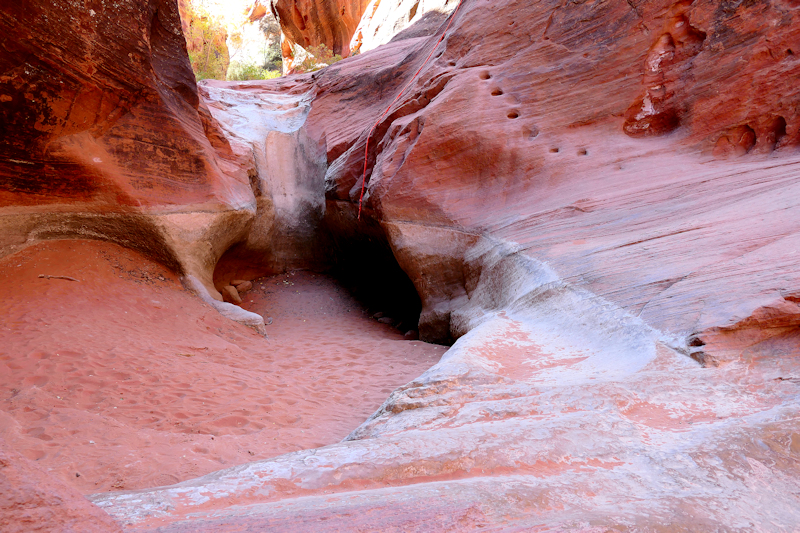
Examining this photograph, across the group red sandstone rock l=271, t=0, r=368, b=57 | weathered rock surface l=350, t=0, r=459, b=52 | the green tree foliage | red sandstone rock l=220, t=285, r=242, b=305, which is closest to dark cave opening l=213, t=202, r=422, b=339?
red sandstone rock l=220, t=285, r=242, b=305

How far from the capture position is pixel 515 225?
6.24 m

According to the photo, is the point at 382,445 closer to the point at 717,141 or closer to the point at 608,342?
the point at 608,342

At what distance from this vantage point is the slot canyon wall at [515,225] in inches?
77.6

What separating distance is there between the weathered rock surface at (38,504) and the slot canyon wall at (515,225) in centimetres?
14

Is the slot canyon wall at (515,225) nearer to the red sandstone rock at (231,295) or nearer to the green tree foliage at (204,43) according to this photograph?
the red sandstone rock at (231,295)

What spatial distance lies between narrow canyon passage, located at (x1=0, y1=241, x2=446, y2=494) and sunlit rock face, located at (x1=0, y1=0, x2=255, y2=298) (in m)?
0.42

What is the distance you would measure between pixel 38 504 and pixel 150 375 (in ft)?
11.9

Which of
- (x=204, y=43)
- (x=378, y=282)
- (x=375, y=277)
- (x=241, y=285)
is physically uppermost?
(x=204, y=43)

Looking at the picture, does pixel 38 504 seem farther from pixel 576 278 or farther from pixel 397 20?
pixel 397 20

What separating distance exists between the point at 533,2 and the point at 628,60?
1826 millimetres

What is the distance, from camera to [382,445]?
2.37 meters

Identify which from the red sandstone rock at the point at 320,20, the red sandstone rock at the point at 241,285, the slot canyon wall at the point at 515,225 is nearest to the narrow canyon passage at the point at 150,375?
the slot canyon wall at the point at 515,225

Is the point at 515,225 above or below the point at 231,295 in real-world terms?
above

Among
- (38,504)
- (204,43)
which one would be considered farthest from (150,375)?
(204,43)
